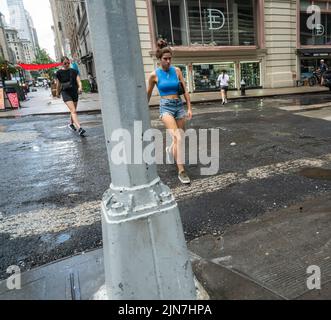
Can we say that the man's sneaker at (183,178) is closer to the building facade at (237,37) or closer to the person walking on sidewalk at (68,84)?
the person walking on sidewalk at (68,84)

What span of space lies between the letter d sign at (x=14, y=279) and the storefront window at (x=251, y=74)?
24.6 m

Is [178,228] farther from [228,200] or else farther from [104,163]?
[104,163]

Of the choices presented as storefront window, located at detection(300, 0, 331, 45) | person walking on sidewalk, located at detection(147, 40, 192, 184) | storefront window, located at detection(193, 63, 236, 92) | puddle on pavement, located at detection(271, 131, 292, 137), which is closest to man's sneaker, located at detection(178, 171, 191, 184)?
person walking on sidewalk, located at detection(147, 40, 192, 184)

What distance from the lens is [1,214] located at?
401 centimetres

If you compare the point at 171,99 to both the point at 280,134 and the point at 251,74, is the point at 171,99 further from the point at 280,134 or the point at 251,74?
the point at 251,74

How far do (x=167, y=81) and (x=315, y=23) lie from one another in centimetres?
2770

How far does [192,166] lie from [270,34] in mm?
22640

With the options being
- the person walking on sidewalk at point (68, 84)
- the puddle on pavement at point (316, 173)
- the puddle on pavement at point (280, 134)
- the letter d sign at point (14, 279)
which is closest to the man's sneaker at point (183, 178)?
the puddle on pavement at point (316, 173)

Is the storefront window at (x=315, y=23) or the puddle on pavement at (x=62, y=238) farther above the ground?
the storefront window at (x=315, y=23)

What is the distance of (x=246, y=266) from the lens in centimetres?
267

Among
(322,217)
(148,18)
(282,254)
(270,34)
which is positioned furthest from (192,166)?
(270,34)

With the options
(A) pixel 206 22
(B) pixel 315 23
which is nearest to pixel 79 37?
(A) pixel 206 22

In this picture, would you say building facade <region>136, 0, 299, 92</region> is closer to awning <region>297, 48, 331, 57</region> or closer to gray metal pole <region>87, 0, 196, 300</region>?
awning <region>297, 48, 331, 57</region>

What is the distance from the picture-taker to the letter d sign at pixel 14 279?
2574 mm
